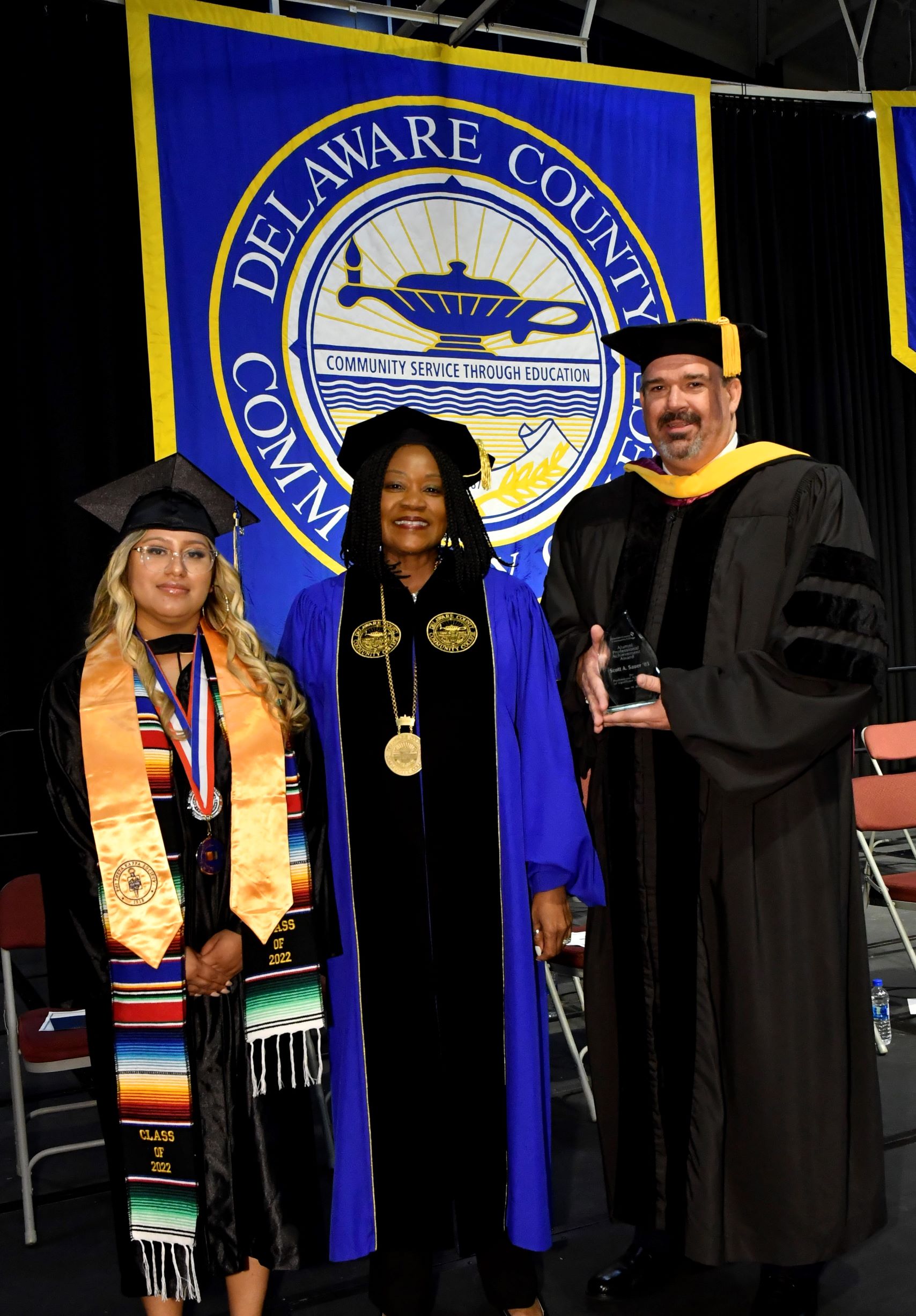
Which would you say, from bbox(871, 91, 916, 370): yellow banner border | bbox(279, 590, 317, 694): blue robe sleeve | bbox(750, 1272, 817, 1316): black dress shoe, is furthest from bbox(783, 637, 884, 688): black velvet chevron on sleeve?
bbox(871, 91, 916, 370): yellow banner border

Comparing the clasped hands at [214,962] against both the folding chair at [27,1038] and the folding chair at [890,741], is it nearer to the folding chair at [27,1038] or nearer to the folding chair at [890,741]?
the folding chair at [27,1038]

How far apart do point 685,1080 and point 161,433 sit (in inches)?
141

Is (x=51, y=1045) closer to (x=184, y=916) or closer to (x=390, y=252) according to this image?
(x=184, y=916)

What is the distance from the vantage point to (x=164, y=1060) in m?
2.09

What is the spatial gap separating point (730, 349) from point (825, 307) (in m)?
6.70

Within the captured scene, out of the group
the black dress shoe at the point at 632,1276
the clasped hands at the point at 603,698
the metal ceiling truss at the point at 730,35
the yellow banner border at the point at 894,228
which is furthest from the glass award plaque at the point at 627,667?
the yellow banner border at the point at 894,228

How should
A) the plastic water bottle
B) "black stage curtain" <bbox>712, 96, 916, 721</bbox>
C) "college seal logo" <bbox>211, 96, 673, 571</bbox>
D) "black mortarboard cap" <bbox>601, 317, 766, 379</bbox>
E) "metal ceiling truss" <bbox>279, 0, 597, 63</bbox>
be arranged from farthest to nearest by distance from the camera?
"black stage curtain" <bbox>712, 96, 916, 721</bbox>, "metal ceiling truss" <bbox>279, 0, 597, 63</bbox>, "college seal logo" <bbox>211, 96, 673, 571</bbox>, the plastic water bottle, "black mortarboard cap" <bbox>601, 317, 766, 379</bbox>

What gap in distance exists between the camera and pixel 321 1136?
369 cm

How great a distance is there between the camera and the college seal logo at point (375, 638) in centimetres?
234

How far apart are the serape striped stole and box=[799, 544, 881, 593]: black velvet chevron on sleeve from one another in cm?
126

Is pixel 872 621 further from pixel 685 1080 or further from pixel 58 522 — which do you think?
pixel 58 522

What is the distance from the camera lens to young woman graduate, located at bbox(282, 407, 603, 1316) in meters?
2.25

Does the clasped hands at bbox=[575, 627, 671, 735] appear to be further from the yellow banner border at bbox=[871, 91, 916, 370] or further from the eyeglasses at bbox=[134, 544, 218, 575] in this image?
the yellow banner border at bbox=[871, 91, 916, 370]

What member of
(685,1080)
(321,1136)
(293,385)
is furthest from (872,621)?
(293,385)
